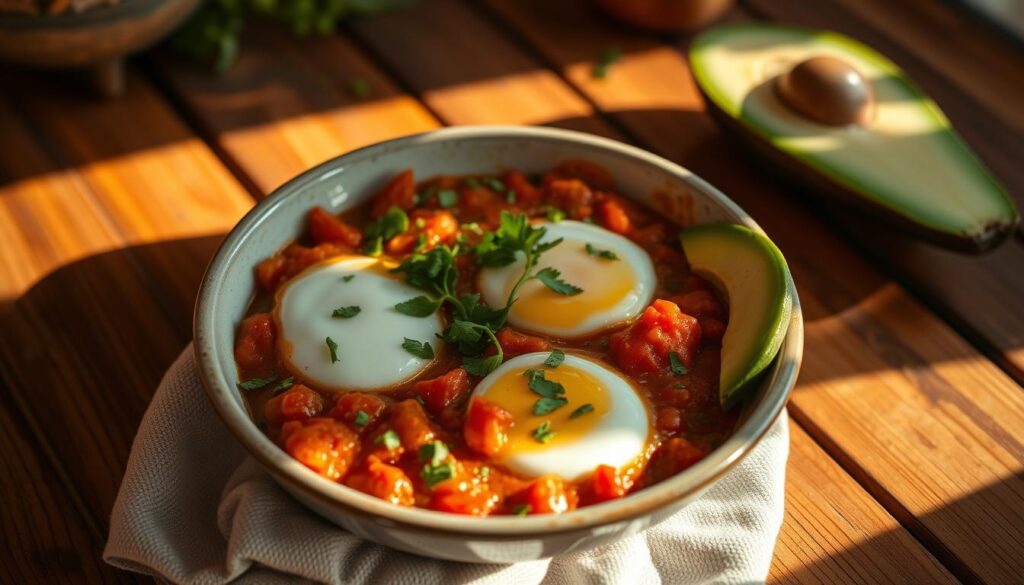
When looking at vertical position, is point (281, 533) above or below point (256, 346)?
below

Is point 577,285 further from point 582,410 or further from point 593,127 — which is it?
point 593,127

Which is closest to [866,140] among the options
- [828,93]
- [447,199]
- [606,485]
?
[828,93]

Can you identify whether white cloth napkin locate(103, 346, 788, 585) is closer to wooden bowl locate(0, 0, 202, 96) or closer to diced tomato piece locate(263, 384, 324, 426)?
diced tomato piece locate(263, 384, 324, 426)

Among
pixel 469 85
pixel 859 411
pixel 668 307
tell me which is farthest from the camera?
pixel 469 85

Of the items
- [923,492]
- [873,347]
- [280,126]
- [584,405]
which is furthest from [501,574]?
[280,126]

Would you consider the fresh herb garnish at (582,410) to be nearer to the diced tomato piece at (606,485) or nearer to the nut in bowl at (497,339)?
the nut in bowl at (497,339)

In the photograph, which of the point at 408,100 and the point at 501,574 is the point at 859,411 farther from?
the point at 408,100
